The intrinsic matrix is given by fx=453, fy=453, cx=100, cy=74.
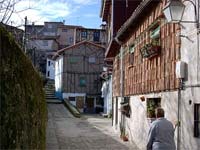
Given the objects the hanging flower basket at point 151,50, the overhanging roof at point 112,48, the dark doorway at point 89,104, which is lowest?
the dark doorway at point 89,104

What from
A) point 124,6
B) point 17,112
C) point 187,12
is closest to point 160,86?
point 187,12

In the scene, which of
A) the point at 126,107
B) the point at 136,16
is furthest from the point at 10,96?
the point at 126,107

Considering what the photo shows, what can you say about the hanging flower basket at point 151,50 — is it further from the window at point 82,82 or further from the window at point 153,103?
the window at point 82,82

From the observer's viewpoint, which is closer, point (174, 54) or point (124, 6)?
point (174, 54)

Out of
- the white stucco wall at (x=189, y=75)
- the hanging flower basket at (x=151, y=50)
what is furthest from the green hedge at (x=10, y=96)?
the hanging flower basket at (x=151, y=50)

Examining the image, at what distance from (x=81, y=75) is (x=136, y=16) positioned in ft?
114

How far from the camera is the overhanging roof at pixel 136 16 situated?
13.7m

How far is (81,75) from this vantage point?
165 ft

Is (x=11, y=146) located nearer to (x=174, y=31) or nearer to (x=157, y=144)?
(x=157, y=144)

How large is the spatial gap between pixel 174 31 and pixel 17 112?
6.89 m

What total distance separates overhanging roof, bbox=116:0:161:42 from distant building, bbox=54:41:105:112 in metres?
28.6

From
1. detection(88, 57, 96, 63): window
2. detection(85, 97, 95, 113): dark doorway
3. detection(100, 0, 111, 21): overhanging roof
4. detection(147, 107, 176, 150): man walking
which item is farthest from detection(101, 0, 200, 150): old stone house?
detection(88, 57, 96, 63): window

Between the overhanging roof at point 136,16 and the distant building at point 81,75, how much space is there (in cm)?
2858

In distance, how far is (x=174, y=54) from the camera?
10805mm
